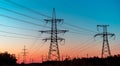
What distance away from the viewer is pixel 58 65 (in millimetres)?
32500

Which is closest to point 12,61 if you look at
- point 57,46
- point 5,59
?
point 5,59

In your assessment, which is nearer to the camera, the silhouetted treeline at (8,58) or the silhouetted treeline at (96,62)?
the silhouetted treeline at (96,62)

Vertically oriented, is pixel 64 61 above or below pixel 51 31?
below

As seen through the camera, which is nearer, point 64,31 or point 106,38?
point 64,31

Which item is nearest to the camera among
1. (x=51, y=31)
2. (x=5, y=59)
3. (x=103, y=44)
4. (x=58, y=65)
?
(x=58, y=65)

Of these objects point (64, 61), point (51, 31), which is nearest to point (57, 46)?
point (51, 31)

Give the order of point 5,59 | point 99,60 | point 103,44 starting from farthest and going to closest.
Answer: point 5,59
point 99,60
point 103,44

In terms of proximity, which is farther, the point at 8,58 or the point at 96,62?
the point at 8,58

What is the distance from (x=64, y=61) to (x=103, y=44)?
29497mm

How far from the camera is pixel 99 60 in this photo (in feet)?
234

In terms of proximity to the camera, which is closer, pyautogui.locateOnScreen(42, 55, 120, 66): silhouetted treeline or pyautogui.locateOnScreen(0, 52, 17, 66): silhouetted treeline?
pyautogui.locateOnScreen(42, 55, 120, 66): silhouetted treeline

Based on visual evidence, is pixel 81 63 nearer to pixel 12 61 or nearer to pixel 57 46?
pixel 57 46

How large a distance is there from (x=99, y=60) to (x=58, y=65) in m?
40.0

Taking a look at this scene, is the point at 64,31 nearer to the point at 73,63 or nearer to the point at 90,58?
the point at 73,63
